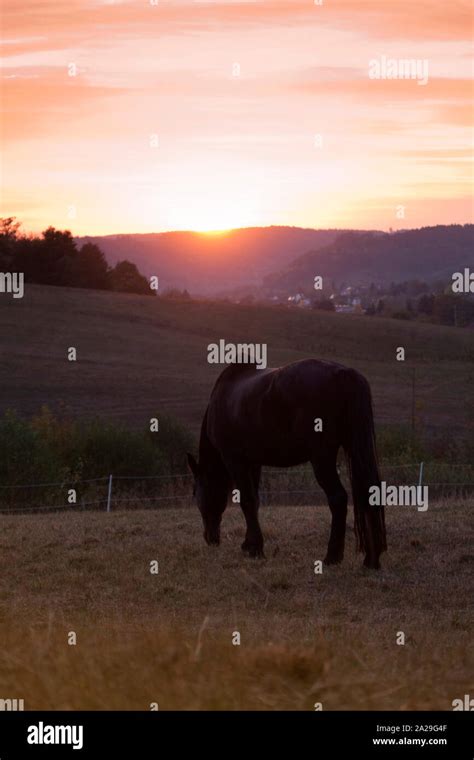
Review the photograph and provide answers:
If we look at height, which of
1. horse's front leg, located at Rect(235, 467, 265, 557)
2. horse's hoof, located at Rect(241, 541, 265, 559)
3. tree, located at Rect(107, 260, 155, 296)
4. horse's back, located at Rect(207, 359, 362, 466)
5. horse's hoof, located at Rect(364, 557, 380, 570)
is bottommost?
horse's hoof, located at Rect(241, 541, 265, 559)

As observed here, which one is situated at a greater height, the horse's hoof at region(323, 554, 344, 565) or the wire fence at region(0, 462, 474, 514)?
the horse's hoof at region(323, 554, 344, 565)

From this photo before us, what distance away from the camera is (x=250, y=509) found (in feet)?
42.7

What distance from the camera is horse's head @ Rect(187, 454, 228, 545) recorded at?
13.6 meters

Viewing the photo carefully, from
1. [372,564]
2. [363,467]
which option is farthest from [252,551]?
[363,467]

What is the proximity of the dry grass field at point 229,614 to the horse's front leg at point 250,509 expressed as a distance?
0.21 meters

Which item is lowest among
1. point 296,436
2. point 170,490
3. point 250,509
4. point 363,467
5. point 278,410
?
point 170,490

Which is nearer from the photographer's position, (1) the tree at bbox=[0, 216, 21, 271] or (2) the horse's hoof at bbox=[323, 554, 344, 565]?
(2) the horse's hoof at bbox=[323, 554, 344, 565]

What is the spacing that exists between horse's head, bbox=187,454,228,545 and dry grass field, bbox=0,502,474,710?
0.27 meters

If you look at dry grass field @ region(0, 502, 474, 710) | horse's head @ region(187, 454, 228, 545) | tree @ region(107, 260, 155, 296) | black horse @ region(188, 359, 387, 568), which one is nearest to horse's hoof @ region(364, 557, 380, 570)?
black horse @ region(188, 359, 387, 568)

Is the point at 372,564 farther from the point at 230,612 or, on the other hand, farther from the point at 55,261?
the point at 55,261

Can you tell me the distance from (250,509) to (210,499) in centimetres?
88

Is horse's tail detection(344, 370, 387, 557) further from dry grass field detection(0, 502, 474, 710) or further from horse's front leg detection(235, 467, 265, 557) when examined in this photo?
horse's front leg detection(235, 467, 265, 557)
